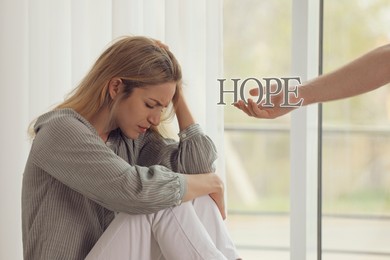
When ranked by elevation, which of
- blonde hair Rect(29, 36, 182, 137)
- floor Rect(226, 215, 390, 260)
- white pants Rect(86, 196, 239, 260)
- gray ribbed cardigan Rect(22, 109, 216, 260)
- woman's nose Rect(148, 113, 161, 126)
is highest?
blonde hair Rect(29, 36, 182, 137)

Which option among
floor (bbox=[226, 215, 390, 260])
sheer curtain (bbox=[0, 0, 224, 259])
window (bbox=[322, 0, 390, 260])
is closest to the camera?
sheer curtain (bbox=[0, 0, 224, 259])

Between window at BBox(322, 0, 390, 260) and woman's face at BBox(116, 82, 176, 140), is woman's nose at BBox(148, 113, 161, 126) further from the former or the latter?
window at BBox(322, 0, 390, 260)

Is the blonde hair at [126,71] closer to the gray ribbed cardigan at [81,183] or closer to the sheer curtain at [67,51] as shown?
the gray ribbed cardigan at [81,183]

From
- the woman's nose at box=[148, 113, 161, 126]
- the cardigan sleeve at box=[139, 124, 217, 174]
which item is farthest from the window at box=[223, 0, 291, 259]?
the woman's nose at box=[148, 113, 161, 126]

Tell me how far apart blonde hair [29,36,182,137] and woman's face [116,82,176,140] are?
0.05 ft

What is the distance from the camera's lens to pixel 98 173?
5.64ft

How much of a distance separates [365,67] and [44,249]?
2.80ft

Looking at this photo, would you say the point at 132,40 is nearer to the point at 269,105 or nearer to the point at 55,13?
the point at 269,105

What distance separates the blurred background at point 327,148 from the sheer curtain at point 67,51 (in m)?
0.42

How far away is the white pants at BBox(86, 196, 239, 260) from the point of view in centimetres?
167

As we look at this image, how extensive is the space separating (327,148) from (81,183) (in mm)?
1150

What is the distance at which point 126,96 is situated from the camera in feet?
5.95

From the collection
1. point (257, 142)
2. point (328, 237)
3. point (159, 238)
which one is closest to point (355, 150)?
point (328, 237)

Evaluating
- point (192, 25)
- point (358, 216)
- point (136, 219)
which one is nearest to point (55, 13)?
point (192, 25)
